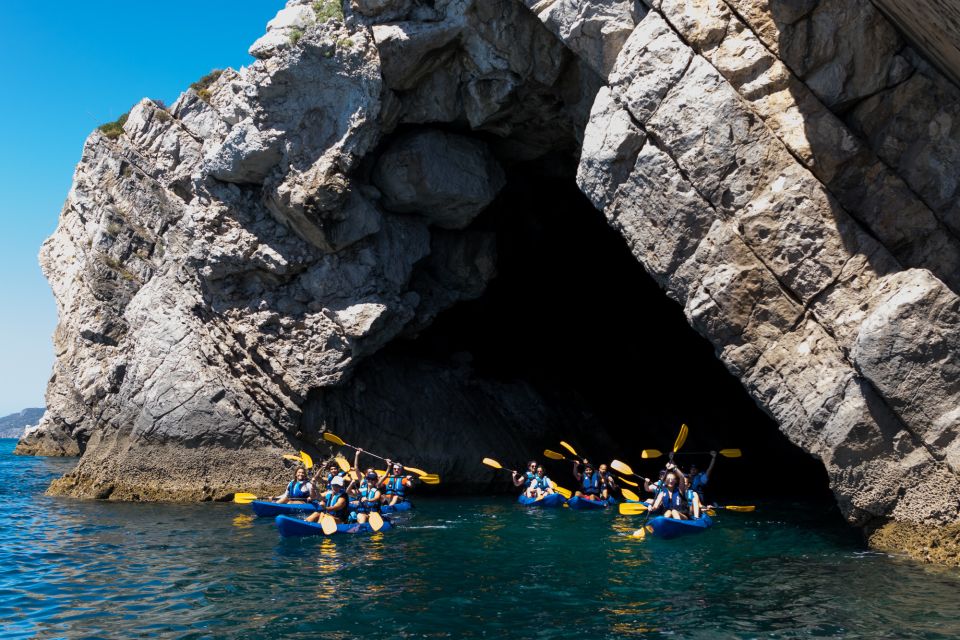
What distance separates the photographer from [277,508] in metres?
18.5

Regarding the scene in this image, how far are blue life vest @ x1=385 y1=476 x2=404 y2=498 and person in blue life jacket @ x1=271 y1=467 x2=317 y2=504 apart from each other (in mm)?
2645

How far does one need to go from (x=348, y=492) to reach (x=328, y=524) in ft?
5.43

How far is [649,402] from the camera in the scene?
32.2 m

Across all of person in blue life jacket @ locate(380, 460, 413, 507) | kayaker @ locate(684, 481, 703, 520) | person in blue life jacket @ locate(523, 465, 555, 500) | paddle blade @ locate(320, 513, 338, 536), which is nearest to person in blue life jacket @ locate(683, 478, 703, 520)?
kayaker @ locate(684, 481, 703, 520)

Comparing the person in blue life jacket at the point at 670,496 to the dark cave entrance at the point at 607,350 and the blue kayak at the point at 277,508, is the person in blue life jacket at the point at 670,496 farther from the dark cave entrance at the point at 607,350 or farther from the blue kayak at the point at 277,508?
the dark cave entrance at the point at 607,350

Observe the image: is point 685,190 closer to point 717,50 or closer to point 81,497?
point 717,50

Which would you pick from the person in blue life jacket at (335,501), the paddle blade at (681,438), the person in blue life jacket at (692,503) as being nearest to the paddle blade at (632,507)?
the person in blue life jacket at (692,503)

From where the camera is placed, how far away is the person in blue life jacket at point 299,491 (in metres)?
18.7

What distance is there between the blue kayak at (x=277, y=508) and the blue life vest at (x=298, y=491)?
1.07ft

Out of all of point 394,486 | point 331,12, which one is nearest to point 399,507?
point 394,486

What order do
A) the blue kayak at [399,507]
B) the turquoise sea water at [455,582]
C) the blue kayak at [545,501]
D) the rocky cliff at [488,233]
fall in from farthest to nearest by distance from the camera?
the blue kayak at [545,501], the blue kayak at [399,507], the rocky cliff at [488,233], the turquoise sea water at [455,582]

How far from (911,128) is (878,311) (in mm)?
3623

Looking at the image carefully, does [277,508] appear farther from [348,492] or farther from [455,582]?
[455,582]

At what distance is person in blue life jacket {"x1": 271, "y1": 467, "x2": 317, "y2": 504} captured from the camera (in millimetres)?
18719
